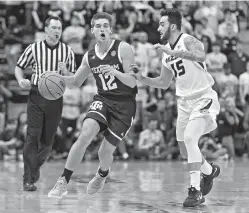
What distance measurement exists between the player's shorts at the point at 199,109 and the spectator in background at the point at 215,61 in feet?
27.5

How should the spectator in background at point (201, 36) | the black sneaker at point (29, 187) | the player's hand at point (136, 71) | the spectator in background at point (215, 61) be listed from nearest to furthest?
the player's hand at point (136, 71) < the black sneaker at point (29, 187) < the spectator in background at point (215, 61) < the spectator in background at point (201, 36)

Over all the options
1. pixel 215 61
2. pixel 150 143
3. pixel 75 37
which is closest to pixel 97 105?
pixel 150 143

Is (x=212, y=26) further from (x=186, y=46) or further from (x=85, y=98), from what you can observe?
(x=186, y=46)

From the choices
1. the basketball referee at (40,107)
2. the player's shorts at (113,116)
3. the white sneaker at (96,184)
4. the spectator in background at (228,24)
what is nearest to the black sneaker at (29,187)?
the basketball referee at (40,107)

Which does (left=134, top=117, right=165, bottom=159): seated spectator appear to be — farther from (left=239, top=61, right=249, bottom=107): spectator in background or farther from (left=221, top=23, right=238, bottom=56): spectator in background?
(left=221, top=23, right=238, bottom=56): spectator in background

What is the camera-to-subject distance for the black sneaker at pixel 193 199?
631 centimetres

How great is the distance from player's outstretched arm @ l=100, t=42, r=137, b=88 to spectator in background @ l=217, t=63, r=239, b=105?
773 cm

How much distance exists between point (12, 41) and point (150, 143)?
4.22 metres

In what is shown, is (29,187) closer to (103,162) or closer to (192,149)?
(103,162)

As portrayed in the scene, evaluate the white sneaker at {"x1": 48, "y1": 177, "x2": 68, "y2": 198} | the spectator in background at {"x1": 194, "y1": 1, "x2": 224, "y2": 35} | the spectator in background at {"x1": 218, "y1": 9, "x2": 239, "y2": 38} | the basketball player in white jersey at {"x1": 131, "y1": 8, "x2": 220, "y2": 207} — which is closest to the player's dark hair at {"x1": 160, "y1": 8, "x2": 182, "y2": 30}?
the basketball player in white jersey at {"x1": 131, "y1": 8, "x2": 220, "y2": 207}

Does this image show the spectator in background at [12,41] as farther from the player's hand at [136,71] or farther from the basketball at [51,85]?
the player's hand at [136,71]

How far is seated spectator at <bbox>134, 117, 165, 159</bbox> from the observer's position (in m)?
13.7

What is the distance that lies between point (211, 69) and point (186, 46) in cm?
869

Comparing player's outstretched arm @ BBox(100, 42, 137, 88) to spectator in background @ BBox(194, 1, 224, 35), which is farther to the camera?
spectator in background @ BBox(194, 1, 224, 35)
